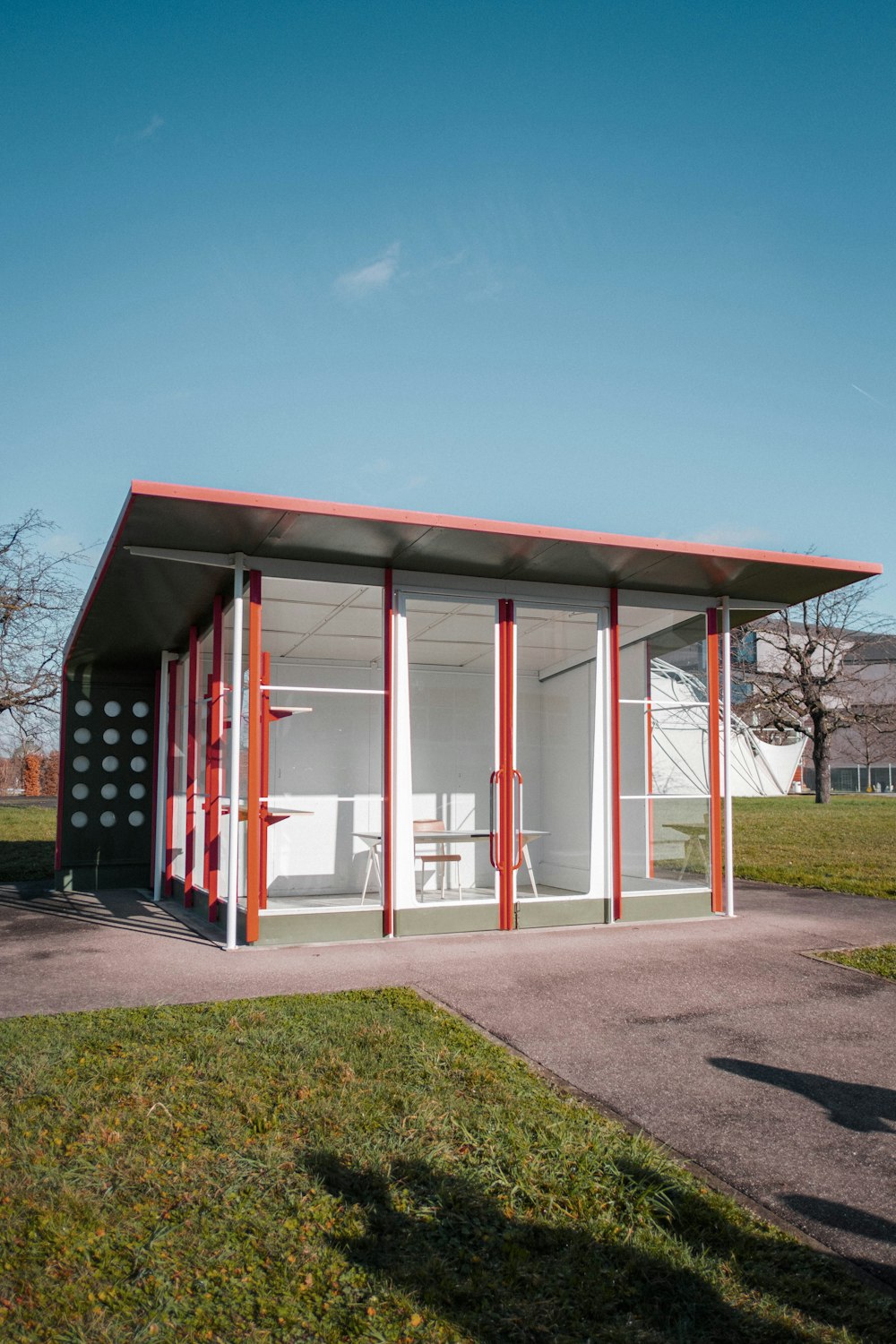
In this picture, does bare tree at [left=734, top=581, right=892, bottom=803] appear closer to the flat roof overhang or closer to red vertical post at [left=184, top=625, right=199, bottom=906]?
the flat roof overhang

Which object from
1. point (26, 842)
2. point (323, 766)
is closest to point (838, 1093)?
point (323, 766)

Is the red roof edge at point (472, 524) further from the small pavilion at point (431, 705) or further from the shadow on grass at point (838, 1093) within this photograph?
the shadow on grass at point (838, 1093)

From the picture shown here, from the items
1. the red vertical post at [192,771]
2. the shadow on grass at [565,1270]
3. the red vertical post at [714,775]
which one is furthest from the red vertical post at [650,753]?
the shadow on grass at [565,1270]

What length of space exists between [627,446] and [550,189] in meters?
2.99

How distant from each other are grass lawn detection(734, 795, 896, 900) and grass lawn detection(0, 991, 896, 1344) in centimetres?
912

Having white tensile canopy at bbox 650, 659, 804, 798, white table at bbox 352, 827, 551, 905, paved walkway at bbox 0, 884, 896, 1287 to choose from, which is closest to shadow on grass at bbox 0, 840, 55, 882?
paved walkway at bbox 0, 884, 896, 1287

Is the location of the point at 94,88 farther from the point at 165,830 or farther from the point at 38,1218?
the point at 38,1218

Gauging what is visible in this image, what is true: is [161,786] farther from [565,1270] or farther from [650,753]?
[565,1270]

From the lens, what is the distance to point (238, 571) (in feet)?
26.0

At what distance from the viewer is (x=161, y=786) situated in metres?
12.3

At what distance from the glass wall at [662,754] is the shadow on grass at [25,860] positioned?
9.22m

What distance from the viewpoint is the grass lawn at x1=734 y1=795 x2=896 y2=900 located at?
13.2 meters

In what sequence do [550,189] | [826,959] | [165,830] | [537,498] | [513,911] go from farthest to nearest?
[537,498], [165,830], [550,189], [513,911], [826,959]

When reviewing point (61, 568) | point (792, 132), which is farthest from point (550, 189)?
point (61, 568)
